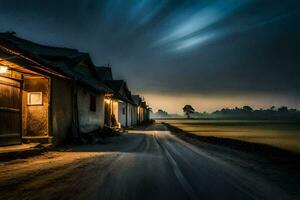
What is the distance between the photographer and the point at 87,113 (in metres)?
18.1

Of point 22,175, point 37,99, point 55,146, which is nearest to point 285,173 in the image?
point 22,175

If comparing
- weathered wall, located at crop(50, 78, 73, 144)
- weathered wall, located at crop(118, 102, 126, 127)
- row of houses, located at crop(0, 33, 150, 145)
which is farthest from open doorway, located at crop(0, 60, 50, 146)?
weathered wall, located at crop(118, 102, 126, 127)

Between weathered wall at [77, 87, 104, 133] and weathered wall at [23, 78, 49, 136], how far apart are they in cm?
376

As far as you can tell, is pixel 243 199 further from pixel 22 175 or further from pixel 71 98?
pixel 71 98

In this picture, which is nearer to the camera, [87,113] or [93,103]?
[87,113]

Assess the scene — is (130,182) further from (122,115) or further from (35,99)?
(122,115)

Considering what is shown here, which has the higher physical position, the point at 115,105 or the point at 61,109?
the point at 115,105

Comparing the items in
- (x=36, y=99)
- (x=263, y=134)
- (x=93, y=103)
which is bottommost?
(x=263, y=134)

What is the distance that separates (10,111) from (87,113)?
7.53 meters

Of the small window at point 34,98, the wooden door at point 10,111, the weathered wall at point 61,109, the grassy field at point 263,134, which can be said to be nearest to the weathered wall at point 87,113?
the weathered wall at point 61,109

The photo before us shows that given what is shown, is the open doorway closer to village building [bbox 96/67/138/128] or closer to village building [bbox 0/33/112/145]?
village building [bbox 0/33/112/145]

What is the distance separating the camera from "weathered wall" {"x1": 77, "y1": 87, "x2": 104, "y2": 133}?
16.6 meters

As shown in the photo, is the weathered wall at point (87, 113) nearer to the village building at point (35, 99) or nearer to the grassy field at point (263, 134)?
the village building at point (35, 99)

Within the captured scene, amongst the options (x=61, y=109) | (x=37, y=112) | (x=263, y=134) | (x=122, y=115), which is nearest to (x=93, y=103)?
(x=61, y=109)
